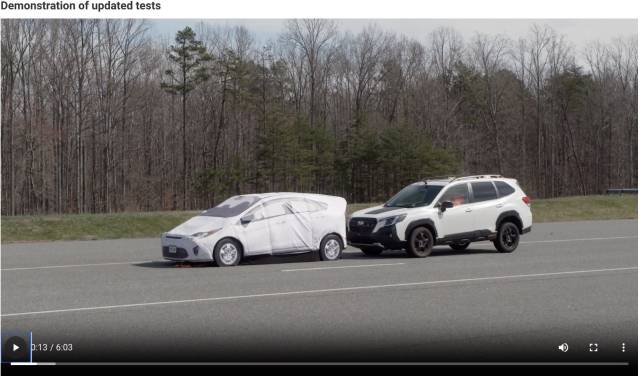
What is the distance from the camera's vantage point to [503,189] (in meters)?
21.1

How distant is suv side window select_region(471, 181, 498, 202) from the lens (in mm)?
20616

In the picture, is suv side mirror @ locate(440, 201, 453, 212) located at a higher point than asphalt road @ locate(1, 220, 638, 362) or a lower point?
higher

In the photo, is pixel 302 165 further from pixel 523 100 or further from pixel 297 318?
pixel 297 318

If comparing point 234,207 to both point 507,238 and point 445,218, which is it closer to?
point 445,218

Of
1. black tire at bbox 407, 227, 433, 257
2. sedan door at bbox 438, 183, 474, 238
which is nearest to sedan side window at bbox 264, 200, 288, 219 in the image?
black tire at bbox 407, 227, 433, 257

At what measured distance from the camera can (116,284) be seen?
14.3 m

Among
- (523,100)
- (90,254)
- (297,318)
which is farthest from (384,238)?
(523,100)

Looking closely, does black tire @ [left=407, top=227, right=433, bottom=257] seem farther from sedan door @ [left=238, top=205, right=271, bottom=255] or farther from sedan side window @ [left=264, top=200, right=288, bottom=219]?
sedan door @ [left=238, top=205, right=271, bottom=255]

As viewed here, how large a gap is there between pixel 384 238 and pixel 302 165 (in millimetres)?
51645

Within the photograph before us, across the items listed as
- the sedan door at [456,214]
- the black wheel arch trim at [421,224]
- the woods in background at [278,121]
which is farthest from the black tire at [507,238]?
the woods in background at [278,121]

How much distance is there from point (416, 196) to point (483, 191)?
158 cm

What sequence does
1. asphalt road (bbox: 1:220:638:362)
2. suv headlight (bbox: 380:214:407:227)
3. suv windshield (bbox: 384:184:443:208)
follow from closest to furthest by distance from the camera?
asphalt road (bbox: 1:220:638:362) < suv headlight (bbox: 380:214:407:227) < suv windshield (bbox: 384:184:443:208)

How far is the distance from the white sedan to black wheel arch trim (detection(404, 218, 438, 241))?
4.58ft

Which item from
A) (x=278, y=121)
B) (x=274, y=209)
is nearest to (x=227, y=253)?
(x=274, y=209)
